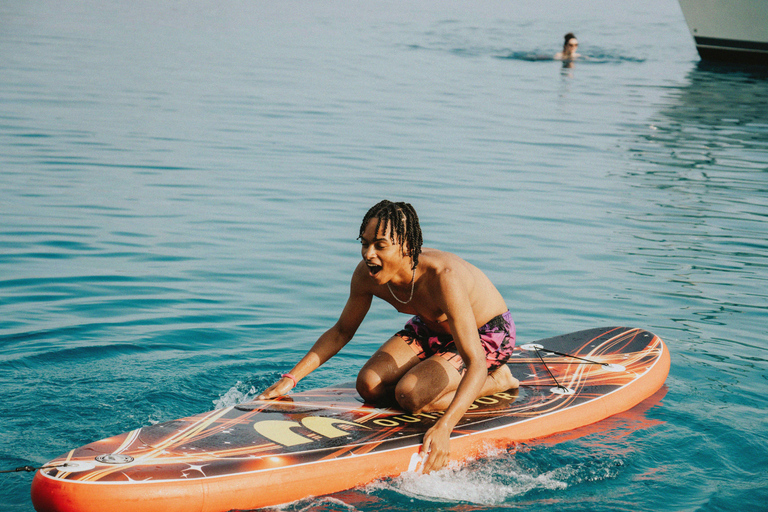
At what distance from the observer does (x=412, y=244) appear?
434 cm

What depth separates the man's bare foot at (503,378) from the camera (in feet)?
16.8

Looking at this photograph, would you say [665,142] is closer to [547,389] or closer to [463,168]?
[463,168]

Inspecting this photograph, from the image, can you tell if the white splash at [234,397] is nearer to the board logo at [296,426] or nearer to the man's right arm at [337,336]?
the man's right arm at [337,336]

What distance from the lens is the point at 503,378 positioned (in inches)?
204

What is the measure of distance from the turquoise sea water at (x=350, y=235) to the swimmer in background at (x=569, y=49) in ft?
9.60

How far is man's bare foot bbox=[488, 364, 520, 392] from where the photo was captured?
512 cm

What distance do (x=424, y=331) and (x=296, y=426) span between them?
101 centimetres

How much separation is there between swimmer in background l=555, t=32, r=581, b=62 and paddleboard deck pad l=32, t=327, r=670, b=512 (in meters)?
22.4

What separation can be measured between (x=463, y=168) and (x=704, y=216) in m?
3.73

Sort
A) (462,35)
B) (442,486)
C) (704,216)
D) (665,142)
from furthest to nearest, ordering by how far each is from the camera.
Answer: (462,35) < (665,142) < (704,216) < (442,486)

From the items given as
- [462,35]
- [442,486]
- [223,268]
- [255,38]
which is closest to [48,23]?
[255,38]

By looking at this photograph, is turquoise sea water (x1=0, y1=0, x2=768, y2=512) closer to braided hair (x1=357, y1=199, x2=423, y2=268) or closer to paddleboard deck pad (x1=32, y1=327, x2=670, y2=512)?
paddleboard deck pad (x1=32, y1=327, x2=670, y2=512)

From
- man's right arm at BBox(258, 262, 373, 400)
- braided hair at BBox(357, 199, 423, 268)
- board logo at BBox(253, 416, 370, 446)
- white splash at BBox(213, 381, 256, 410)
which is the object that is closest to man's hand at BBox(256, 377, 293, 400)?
man's right arm at BBox(258, 262, 373, 400)

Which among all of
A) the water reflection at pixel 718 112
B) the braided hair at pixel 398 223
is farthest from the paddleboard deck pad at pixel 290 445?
Result: the water reflection at pixel 718 112
